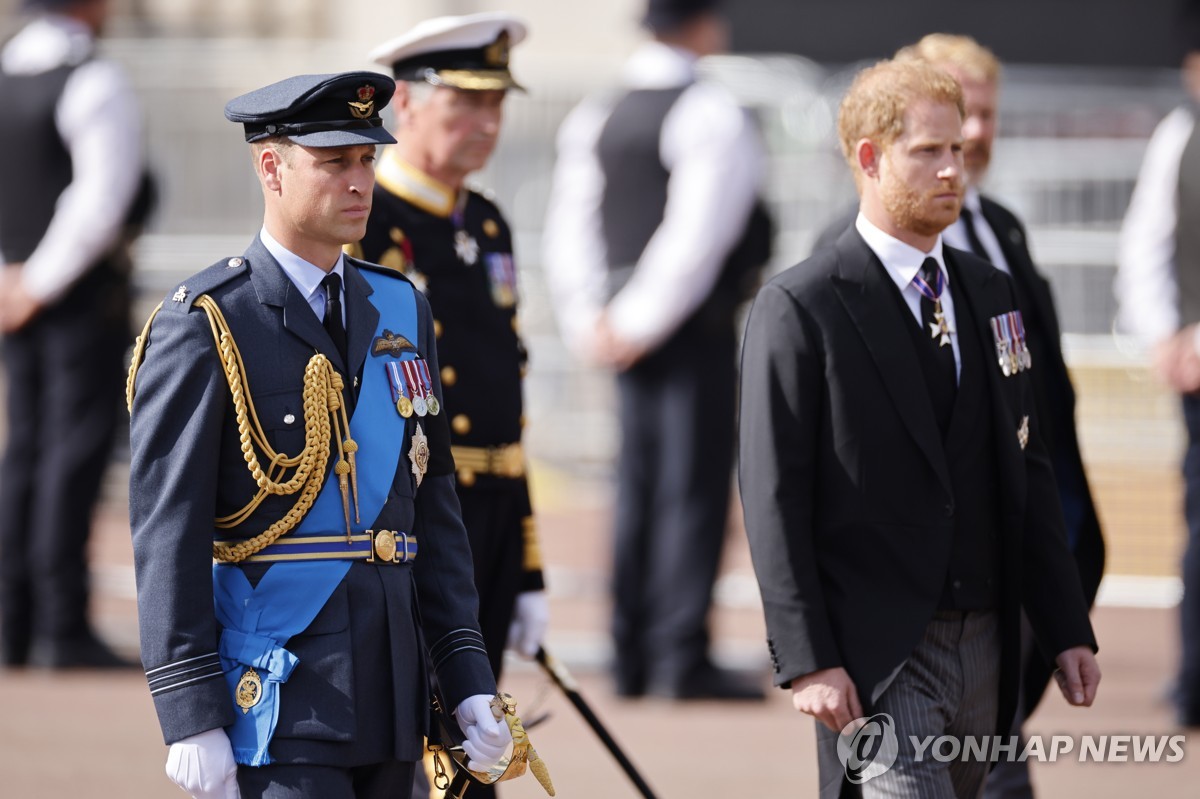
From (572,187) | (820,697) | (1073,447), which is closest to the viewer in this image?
(820,697)

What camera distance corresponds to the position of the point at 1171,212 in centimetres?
720

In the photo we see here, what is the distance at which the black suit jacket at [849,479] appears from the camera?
3.84 meters

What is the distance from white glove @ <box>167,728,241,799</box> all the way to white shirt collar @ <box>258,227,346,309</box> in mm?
775

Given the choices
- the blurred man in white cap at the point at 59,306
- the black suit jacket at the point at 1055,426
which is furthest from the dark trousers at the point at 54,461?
the black suit jacket at the point at 1055,426

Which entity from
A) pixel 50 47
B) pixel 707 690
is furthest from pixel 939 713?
pixel 50 47

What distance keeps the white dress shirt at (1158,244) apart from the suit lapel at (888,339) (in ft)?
11.3

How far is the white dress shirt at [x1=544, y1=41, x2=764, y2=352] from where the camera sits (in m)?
7.44

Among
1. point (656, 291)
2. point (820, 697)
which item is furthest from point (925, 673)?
point (656, 291)

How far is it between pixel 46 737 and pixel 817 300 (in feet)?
12.3

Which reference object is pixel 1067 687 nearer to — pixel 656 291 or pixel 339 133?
pixel 339 133

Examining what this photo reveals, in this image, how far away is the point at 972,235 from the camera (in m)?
4.92

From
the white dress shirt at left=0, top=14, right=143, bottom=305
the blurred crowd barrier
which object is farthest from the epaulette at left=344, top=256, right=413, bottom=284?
the blurred crowd barrier

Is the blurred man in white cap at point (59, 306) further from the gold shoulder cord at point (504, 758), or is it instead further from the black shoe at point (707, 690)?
the gold shoulder cord at point (504, 758)

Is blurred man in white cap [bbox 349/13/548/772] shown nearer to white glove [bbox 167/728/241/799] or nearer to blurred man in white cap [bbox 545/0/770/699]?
white glove [bbox 167/728/241/799]
